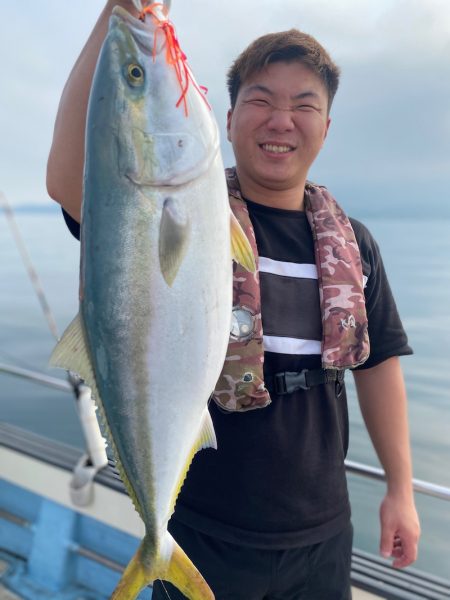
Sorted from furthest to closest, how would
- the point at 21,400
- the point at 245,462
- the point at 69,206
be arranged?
the point at 21,400, the point at 245,462, the point at 69,206

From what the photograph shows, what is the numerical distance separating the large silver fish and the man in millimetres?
275

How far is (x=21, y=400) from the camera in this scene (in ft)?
22.8

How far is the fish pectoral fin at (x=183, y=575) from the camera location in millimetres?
1328

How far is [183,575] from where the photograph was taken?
1.34 m

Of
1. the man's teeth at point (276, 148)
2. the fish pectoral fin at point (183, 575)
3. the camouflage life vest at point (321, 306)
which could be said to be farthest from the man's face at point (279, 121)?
the fish pectoral fin at point (183, 575)

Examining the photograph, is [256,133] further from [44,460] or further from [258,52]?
[44,460]

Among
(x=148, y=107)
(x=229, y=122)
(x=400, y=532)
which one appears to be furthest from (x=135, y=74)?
(x=400, y=532)

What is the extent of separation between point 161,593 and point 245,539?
360 millimetres

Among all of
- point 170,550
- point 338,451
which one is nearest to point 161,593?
point 170,550

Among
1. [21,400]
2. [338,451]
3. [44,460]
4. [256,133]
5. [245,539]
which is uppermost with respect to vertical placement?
[256,133]

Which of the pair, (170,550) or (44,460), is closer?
(170,550)

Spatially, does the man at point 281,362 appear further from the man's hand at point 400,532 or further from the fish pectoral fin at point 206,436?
the fish pectoral fin at point 206,436

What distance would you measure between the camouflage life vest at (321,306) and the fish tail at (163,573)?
46 centimetres

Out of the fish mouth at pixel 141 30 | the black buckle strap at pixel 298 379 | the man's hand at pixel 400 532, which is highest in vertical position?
the fish mouth at pixel 141 30
